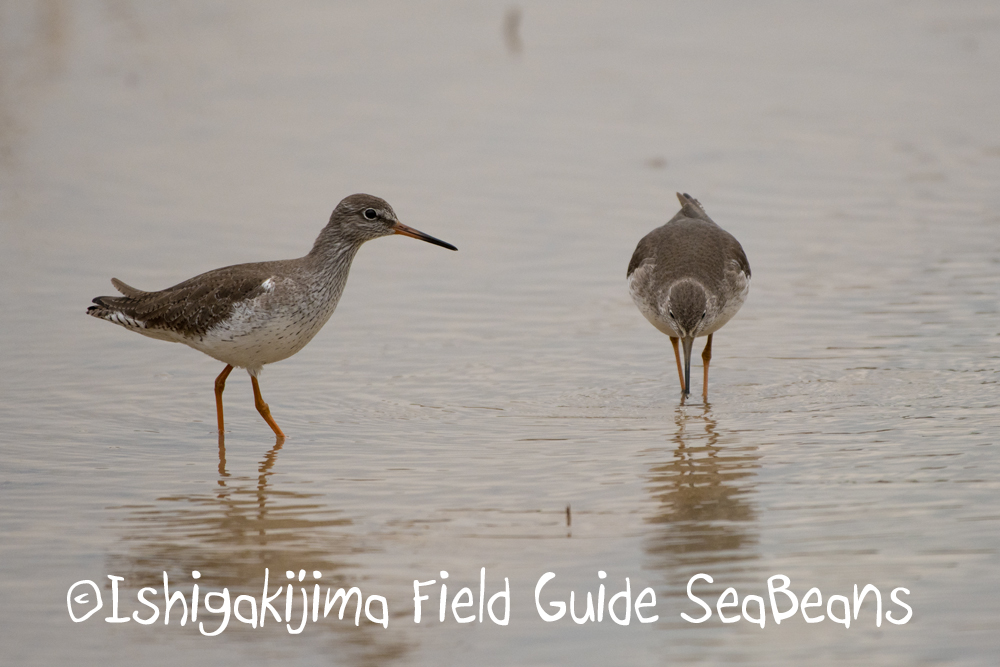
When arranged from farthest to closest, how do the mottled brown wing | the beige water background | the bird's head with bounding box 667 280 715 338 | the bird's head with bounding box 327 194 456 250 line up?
the bird's head with bounding box 667 280 715 338 < the bird's head with bounding box 327 194 456 250 < the mottled brown wing < the beige water background

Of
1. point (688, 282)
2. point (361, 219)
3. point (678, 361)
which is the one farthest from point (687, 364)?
point (361, 219)

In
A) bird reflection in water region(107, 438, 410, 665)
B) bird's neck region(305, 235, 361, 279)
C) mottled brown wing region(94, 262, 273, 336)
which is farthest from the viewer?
bird's neck region(305, 235, 361, 279)

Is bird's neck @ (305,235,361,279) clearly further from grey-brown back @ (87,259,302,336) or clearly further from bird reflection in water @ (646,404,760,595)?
bird reflection in water @ (646,404,760,595)

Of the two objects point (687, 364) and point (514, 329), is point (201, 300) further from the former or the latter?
point (687, 364)

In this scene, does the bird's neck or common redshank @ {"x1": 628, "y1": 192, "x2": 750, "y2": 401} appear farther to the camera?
common redshank @ {"x1": 628, "y1": 192, "x2": 750, "y2": 401}

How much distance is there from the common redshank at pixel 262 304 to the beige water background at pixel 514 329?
52 cm

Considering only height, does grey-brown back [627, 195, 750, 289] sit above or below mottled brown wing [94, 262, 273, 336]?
above

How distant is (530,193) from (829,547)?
309 inches

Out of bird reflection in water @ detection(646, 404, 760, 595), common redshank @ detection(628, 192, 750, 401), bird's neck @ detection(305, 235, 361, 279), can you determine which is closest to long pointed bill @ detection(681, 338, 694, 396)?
common redshank @ detection(628, 192, 750, 401)

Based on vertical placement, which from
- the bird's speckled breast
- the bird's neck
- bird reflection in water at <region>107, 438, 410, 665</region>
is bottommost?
bird reflection in water at <region>107, 438, 410, 665</region>

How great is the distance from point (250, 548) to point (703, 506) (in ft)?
7.33

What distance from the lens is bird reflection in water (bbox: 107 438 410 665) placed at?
524cm

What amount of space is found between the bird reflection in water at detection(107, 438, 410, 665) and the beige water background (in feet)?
0.08

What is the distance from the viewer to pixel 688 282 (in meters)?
8.85
